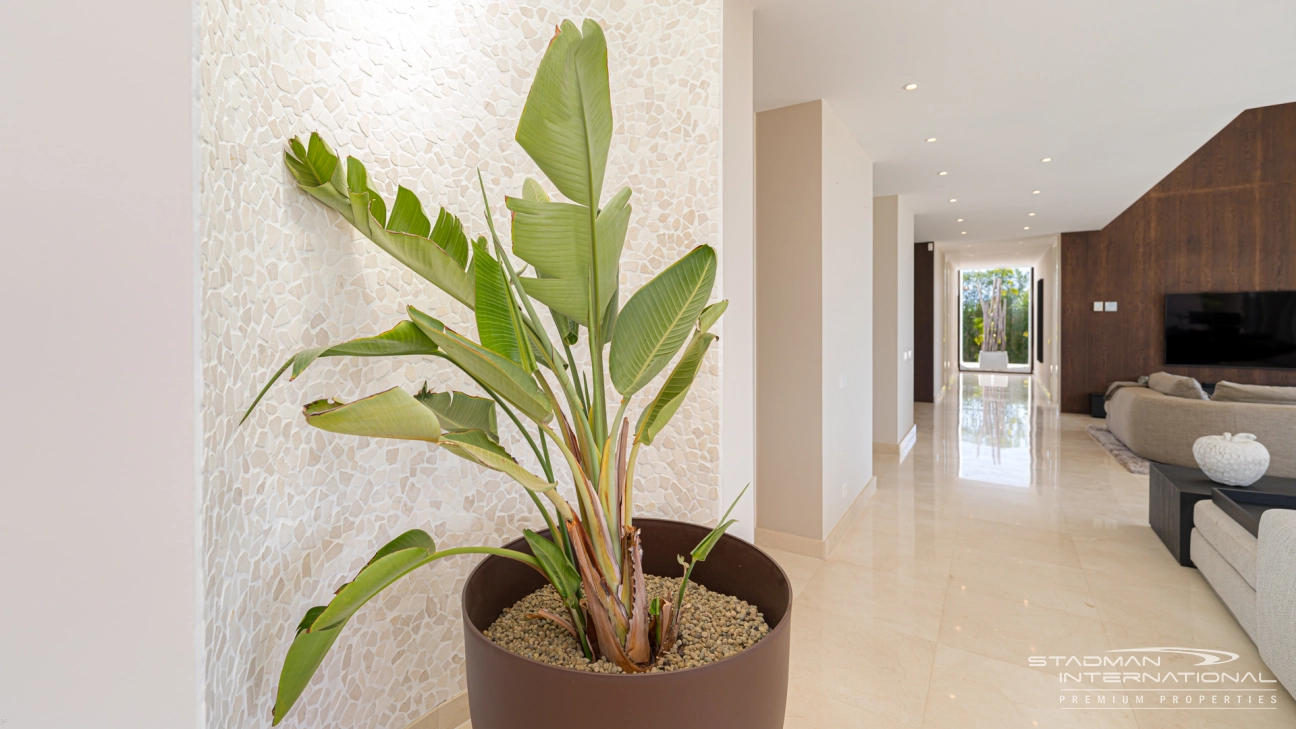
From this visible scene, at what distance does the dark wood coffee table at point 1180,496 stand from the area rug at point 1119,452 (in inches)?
76.0

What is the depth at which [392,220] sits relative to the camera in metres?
1.04

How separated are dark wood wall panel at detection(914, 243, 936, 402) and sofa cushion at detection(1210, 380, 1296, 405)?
4.53 meters

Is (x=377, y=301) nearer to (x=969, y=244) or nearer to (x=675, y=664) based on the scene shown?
(x=675, y=664)

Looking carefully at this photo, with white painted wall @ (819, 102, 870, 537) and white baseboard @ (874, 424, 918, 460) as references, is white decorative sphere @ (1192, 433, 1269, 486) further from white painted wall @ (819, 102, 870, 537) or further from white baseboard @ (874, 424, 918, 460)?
white baseboard @ (874, 424, 918, 460)

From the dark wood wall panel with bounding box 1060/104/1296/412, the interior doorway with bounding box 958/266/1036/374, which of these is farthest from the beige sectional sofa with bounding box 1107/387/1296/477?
the interior doorway with bounding box 958/266/1036/374

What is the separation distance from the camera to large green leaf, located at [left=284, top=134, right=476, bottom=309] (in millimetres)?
884

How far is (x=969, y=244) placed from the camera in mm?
10133

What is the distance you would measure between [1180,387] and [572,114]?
6.64 metres

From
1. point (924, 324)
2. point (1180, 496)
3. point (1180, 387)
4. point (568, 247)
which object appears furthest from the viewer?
point (924, 324)

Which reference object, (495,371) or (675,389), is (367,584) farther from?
(675,389)

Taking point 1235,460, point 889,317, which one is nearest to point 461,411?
point 1235,460

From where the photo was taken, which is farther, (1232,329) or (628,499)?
(1232,329)

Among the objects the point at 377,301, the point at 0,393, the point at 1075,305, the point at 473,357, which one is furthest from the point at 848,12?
the point at 1075,305

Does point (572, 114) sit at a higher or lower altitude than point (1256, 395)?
higher
